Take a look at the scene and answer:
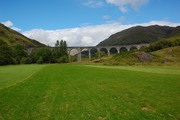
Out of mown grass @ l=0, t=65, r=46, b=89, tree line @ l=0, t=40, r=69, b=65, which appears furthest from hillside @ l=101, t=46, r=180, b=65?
tree line @ l=0, t=40, r=69, b=65

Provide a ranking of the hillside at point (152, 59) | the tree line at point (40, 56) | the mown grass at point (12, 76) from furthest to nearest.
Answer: the tree line at point (40, 56) → the hillside at point (152, 59) → the mown grass at point (12, 76)

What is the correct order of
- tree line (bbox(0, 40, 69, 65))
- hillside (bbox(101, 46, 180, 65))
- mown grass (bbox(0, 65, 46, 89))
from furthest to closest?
tree line (bbox(0, 40, 69, 65)), hillside (bbox(101, 46, 180, 65)), mown grass (bbox(0, 65, 46, 89))

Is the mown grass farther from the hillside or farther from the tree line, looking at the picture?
the tree line

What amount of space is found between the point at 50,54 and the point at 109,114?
88857mm

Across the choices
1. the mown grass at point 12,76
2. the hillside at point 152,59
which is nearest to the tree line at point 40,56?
the hillside at point 152,59

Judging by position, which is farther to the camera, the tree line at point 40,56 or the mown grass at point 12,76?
the tree line at point 40,56

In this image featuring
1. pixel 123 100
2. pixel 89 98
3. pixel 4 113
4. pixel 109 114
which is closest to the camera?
pixel 109 114

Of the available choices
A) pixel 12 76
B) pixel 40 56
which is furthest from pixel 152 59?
pixel 40 56

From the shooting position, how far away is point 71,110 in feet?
20.8

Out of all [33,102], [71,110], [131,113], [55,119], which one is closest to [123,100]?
[131,113]

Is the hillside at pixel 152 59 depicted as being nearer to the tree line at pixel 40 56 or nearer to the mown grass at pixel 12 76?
the mown grass at pixel 12 76

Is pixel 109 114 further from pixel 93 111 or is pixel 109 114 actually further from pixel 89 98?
pixel 89 98

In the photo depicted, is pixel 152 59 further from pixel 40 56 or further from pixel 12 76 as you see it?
pixel 40 56

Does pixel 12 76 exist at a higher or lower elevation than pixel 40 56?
lower
